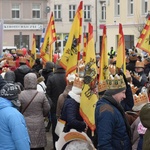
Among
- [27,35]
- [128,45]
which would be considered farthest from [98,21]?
[128,45]

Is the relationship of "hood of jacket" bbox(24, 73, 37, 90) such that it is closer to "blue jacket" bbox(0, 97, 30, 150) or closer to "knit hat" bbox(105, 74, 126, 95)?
"knit hat" bbox(105, 74, 126, 95)

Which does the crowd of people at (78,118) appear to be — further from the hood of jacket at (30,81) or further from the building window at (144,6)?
the building window at (144,6)

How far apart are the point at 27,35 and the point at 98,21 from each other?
7.16 meters

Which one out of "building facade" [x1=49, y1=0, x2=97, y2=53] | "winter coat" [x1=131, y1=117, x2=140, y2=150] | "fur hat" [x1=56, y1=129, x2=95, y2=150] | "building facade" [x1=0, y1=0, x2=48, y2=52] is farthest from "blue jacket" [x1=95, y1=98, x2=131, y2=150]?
"building facade" [x1=49, y1=0, x2=97, y2=53]

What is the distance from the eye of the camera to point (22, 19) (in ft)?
186

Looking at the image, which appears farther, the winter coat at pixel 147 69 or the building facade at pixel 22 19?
the building facade at pixel 22 19

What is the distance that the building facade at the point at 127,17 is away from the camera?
142ft

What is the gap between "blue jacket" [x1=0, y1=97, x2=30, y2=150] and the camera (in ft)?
19.4

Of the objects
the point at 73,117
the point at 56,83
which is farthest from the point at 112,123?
the point at 56,83

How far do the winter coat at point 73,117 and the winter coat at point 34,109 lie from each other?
85 centimetres

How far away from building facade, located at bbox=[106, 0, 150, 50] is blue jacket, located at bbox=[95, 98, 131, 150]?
118 ft

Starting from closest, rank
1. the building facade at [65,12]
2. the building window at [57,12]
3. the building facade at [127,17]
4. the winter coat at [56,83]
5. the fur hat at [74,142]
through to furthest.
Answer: the fur hat at [74,142] → the winter coat at [56,83] → the building facade at [127,17] → the building facade at [65,12] → the building window at [57,12]

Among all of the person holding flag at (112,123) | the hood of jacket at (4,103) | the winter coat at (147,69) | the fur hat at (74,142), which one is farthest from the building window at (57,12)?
the hood of jacket at (4,103)

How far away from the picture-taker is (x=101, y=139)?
20.4 ft
